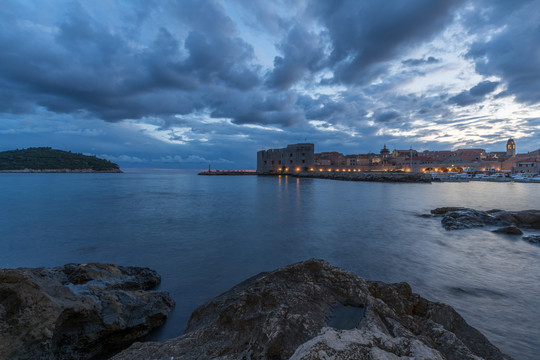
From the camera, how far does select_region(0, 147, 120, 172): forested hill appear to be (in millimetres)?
116062

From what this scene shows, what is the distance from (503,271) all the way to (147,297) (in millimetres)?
7034

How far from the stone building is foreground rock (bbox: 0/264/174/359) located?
68.8 m

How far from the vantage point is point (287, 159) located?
74.1 m

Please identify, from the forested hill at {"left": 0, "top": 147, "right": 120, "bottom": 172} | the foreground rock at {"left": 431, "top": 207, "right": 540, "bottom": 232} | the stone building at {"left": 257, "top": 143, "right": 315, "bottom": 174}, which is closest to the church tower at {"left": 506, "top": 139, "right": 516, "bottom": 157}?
the stone building at {"left": 257, "top": 143, "right": 315, "bottom": 174}

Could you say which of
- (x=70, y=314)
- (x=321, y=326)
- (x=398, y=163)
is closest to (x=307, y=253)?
(x=321, y=326)

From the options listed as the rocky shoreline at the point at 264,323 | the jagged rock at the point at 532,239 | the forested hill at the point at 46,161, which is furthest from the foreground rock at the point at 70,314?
the forested hill at the point at 46,161

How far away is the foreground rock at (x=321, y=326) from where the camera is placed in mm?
1478

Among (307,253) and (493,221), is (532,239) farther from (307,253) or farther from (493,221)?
(307,253)

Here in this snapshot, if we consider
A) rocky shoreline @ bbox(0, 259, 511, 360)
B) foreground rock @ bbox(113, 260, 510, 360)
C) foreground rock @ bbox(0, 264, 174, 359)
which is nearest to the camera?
foreground rock @ bbox(113, 260, 510, 360)

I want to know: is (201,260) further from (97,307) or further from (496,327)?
(496,327)

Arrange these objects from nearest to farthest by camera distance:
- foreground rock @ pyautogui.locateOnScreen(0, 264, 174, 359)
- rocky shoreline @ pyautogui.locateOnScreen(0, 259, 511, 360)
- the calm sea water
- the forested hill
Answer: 1. rocky shoreline @ pyautogui.locateOnScreen(0, 259, 511, 360)
2. foreground rock @ pyautogui.locateOnScreen(0, 264, 174, 359)
3. the calm sea water
4. the forested hill

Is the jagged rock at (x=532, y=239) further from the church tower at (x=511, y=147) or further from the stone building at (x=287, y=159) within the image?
the church tower at (x=511, y=147)

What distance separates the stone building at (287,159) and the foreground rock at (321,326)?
227ft

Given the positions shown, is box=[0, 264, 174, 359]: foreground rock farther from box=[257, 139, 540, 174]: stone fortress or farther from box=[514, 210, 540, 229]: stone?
box=[257, 139, 540, 174]: stone fortress
